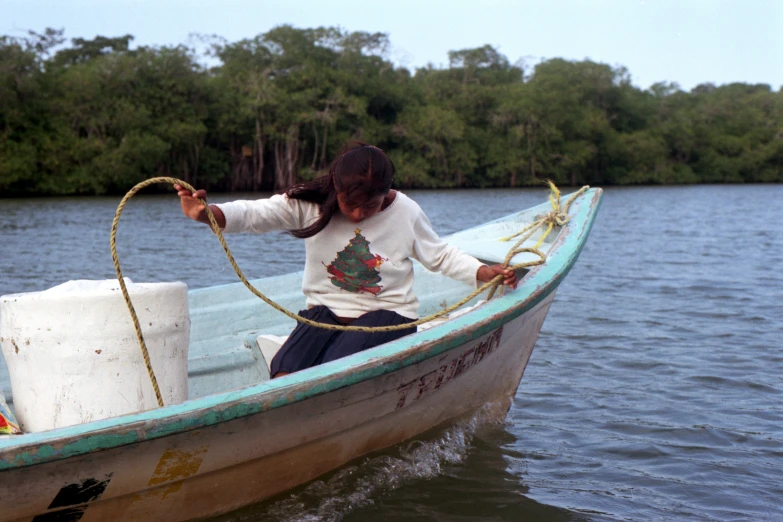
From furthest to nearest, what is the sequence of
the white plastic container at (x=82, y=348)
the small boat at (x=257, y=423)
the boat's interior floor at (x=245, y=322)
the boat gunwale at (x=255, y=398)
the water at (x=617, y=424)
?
the boat's interior floor at (x=245, y=322) < the water at (x=617, y=424) < the white plastic container at (x=82, y=348) < the small boat at (x=257, y=423) < the boat gunwale at (x=255, y=398)

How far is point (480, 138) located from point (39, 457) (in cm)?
4433

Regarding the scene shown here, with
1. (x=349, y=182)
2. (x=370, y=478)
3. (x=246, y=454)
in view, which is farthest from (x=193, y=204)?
(x=370, y=478)

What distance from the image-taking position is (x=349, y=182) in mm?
2746

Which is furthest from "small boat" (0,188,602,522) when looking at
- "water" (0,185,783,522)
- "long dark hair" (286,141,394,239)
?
"long dark hair" (286,141,394,239)

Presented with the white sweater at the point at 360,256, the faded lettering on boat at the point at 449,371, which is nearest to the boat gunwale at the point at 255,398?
the faded lettering on boat at the point at 449,371

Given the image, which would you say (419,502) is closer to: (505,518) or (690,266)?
(505,518)

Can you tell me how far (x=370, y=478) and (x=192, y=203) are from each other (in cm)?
125

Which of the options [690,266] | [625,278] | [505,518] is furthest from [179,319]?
[690,266]

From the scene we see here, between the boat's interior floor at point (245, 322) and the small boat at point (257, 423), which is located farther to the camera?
the boat's interior floor at point (245, 322)

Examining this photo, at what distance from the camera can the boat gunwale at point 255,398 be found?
6.40ft

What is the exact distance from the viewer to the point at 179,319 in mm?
2664

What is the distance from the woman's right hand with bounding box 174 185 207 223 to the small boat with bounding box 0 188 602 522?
22.3 inches

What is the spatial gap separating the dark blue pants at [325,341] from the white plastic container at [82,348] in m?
0.46

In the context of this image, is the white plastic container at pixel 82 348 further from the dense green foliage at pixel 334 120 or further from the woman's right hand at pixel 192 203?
the dense green foliage at pixel 334 120
